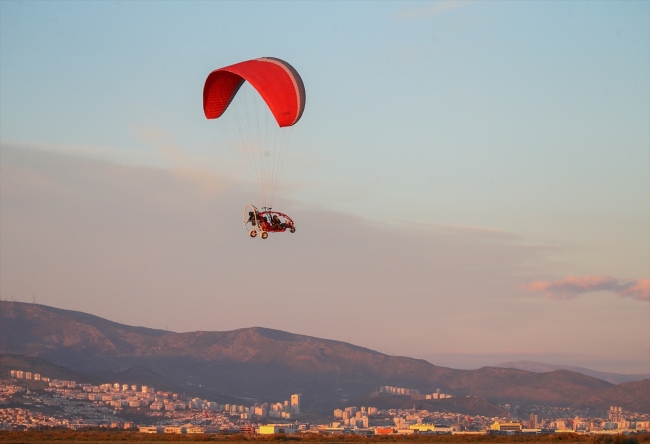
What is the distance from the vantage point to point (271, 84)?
51.6 metres

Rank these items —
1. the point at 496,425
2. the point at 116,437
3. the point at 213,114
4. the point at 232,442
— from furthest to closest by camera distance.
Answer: the point at 496,425, the point at 116,437, the point at 232,442, the point at 213,114

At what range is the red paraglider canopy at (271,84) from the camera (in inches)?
2015

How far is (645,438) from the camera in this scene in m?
76.2

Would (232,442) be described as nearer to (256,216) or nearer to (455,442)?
(455,442)

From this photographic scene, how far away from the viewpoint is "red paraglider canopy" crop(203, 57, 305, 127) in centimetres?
5119

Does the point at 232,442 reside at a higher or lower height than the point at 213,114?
lower

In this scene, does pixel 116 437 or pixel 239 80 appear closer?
pixel 239 80

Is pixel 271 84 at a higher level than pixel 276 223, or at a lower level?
higher

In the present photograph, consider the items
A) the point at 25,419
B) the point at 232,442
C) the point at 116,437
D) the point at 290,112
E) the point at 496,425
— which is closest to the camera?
the point at 290,112

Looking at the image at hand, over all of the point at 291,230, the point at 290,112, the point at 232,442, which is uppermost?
the point at 290,112

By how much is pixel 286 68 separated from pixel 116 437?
42065 mm

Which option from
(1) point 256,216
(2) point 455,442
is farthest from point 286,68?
(2) point 455,442

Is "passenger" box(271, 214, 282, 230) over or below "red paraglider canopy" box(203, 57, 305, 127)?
below

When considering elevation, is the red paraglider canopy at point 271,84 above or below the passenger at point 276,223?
above
